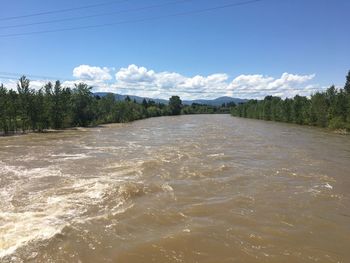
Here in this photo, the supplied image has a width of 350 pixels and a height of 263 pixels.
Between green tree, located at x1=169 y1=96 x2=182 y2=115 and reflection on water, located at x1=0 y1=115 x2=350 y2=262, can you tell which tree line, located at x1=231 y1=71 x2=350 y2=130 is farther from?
green tree, located at x1=169 y1=96 x2=182 y2=115

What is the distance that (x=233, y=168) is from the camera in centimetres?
1700

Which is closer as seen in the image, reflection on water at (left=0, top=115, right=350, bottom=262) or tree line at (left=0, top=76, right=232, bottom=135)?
reflection on water at (left=0, top=115, right=350, bottom=262)

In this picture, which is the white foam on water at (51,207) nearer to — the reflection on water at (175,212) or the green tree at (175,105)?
the reflection on water at (175,212)

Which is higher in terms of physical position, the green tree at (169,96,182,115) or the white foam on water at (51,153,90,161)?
the green tree at (169,96,182,115)

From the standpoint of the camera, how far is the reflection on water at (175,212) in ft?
24.8

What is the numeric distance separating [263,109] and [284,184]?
86.4m

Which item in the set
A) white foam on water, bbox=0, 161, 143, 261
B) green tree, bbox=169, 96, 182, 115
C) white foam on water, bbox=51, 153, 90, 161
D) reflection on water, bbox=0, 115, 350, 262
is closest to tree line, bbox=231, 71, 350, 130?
reflection on water, bbox=0, 115, 350, 262

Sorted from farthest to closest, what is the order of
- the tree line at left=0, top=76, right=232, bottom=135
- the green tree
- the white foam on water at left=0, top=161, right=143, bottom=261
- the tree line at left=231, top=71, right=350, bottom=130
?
the green tree
the tree line at left=231, top=71, right=350, bottom=130
the tree line at left=0, top=76, right=232, bottom=135
the white foam on water at left=0, top=161, right=143, bottom=261

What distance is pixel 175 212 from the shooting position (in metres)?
10.2

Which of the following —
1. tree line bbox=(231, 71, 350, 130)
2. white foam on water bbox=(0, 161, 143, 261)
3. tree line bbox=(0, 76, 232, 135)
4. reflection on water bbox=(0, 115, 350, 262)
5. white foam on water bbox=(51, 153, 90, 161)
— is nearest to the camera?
reflection on water bbox=(0, 115, 350, 262)

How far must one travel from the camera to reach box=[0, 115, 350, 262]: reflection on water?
7.57 m

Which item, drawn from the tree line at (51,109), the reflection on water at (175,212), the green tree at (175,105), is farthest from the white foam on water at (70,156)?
the green tree at (175,105)

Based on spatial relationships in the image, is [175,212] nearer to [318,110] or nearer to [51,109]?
[51,109]

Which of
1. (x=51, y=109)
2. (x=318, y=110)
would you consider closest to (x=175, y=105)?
(x=318, y=110)
